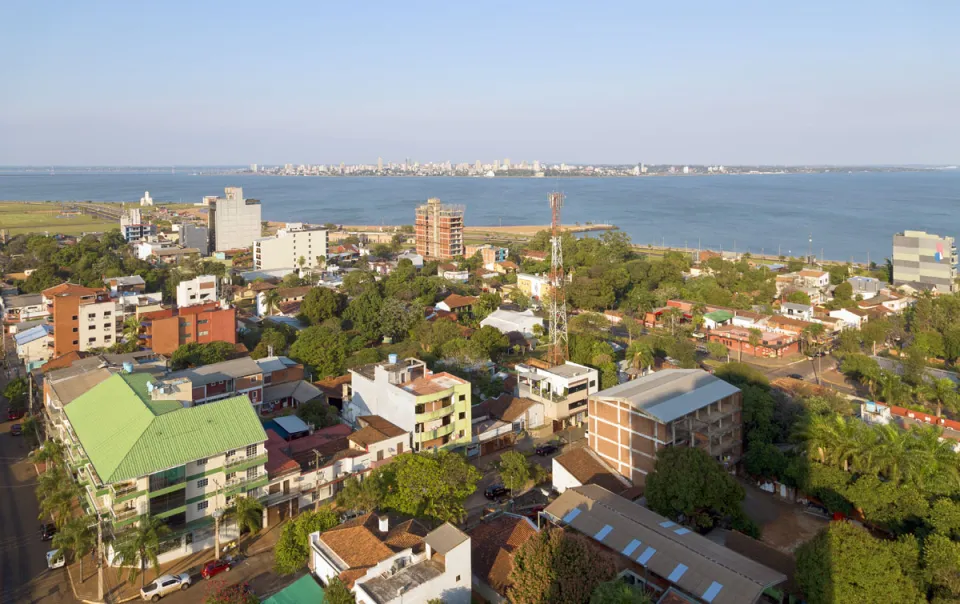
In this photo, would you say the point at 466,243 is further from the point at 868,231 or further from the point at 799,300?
the point at 868,231

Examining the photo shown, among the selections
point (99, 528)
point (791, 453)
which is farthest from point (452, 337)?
point (99, 528)

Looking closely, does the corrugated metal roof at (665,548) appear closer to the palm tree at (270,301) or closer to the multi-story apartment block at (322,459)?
the multi-story apartment block at (322,459)

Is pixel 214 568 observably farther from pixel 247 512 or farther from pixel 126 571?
pixel 126 571

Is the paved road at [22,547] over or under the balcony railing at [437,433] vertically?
under

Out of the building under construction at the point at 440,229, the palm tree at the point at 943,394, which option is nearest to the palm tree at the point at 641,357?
the palm tree at the point at 943,394

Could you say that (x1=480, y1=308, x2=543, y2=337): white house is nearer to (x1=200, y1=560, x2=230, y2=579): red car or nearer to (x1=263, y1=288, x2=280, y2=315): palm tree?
(x1=263, y1=288, x2=280, y2=315): palm tree

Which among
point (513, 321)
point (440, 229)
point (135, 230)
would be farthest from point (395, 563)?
point (135, 230)

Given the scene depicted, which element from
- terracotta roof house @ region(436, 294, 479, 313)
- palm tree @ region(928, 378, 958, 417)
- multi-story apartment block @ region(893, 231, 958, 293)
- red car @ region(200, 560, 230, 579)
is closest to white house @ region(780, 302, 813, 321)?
multi-story apartment block @ region(893, 231, 958, 293)
